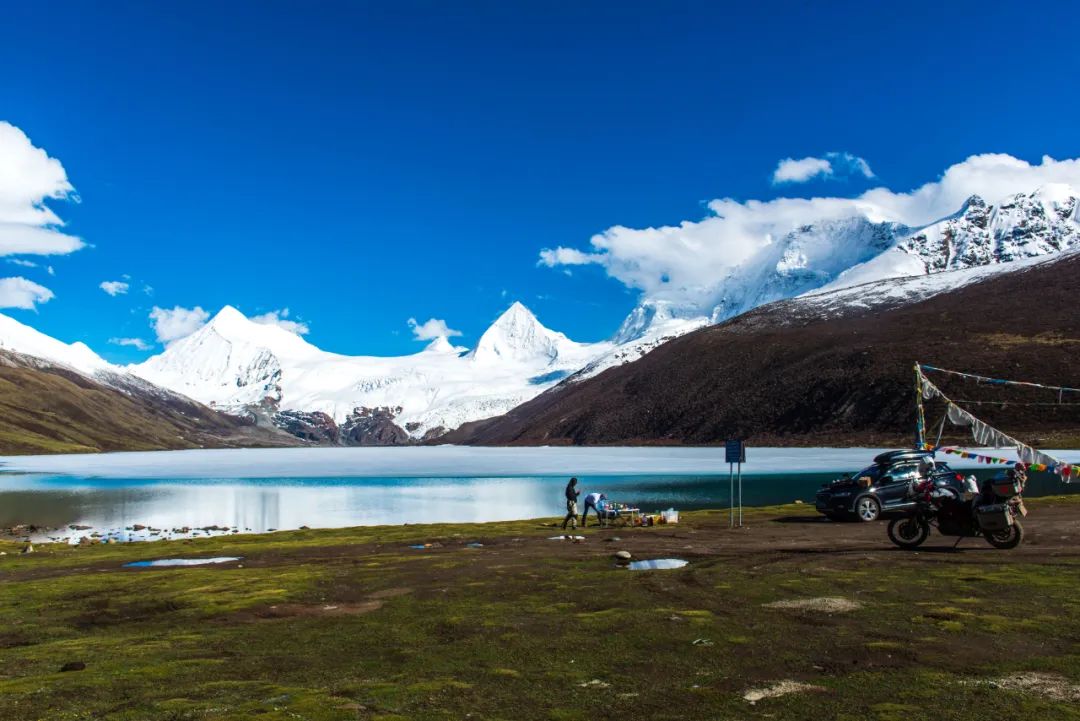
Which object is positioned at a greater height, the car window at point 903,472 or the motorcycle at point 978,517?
the car window at point 903,472

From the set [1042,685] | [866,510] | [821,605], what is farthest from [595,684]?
[866,510]

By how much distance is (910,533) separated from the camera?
2755cm

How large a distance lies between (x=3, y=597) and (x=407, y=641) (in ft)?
51.2

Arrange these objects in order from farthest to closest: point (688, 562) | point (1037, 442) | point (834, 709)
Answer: point (1037, 442)
point (688, 562)
point (834, 709)

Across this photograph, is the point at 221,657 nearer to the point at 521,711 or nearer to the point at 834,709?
the point at 521,711

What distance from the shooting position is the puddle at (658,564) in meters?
25.1

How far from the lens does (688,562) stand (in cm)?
2620

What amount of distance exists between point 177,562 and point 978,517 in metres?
29.8

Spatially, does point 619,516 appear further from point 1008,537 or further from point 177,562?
point 177,562

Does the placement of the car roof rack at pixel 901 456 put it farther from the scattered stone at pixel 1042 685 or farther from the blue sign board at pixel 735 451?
the scattered stone at pixel 1042 685

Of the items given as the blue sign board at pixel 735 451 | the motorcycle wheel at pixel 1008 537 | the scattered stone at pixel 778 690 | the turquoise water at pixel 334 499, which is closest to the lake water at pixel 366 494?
the turquoise water at pixel 334 499

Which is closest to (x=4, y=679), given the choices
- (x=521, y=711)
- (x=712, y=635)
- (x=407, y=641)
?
(x=407, y=641)

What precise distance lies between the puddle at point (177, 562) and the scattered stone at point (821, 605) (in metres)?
23.3

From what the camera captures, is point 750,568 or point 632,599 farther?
point 750,568
